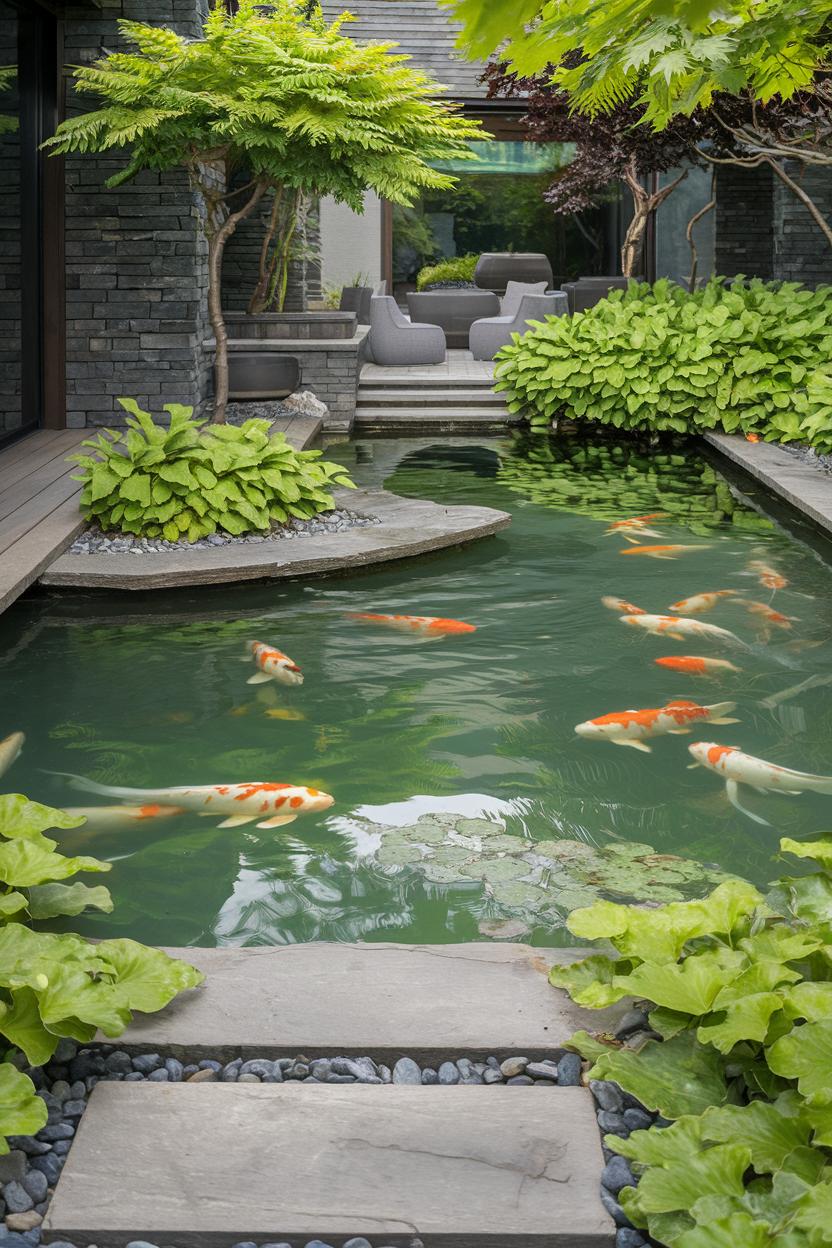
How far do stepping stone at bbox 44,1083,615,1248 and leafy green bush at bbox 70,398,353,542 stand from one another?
216 inches

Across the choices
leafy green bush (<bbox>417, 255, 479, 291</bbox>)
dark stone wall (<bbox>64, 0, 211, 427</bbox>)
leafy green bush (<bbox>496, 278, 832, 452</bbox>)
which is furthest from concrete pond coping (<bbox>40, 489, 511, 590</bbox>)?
leafy green bush (<bbox>417, 255, 479, 291</bbox>)

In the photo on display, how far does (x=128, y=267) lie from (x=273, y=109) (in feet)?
6.90

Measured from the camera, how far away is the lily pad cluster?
3900 millimetres

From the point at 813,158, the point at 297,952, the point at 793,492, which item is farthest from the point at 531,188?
the point at 297,952

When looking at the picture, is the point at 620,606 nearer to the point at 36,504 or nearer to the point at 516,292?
the point at 36,504

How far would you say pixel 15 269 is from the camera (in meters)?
10.3

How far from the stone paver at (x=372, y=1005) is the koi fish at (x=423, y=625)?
3.31 metres

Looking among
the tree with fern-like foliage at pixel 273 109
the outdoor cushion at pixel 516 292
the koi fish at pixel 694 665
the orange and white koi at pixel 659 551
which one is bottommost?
the koi fish at pixel 694 665

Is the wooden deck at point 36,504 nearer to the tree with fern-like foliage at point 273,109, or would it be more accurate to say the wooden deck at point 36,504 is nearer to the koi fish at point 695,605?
the tree with fern-like foliage at point 273,109

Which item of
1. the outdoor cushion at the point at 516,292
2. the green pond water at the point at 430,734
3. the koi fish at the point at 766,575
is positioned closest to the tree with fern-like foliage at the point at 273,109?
the green pond water at the point at 430,734

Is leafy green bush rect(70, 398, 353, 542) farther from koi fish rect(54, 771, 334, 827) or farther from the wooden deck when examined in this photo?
koi fish rect(54, 771, 334, 827)

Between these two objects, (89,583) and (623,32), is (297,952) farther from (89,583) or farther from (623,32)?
(89,583)

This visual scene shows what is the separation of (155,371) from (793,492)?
15.8 feet

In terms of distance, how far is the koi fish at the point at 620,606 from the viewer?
676 centimetres
